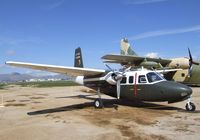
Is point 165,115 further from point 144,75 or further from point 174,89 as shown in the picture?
point 144,75

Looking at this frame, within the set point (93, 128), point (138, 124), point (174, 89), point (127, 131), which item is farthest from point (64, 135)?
point (174, 89)

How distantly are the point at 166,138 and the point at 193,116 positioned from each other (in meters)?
5.18

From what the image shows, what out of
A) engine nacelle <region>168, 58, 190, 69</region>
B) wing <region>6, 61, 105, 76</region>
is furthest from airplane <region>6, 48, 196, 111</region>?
engine nacelle <region>168, 58, 190, 69</region>

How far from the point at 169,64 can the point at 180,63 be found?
2.76 metres

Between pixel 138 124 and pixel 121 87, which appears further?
pixel 121 87

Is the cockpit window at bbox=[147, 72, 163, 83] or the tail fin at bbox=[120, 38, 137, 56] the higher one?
the tail fin at bbox=[120, 38, 137, 56]

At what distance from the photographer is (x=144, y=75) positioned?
55.6ft

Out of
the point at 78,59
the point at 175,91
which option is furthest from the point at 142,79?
the point at 78,59

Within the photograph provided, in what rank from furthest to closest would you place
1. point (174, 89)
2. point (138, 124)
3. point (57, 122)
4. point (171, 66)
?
point (171, 66)
point (174, 89)
point (57, 122)
point (138, 124)

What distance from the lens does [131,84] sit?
17734 mm

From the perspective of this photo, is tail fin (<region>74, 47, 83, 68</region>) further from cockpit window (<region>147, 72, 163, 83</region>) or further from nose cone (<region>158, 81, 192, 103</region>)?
nose cone (<region>158, 81, 192, 103</region>)

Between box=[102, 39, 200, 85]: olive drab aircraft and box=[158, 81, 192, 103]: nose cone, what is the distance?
839 inches

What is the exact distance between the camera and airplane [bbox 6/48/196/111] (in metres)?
15.5

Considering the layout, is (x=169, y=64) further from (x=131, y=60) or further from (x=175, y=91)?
(x=175, y=91)
